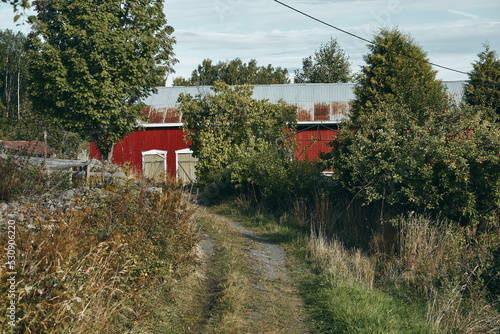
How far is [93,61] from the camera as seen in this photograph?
19250 millimetres

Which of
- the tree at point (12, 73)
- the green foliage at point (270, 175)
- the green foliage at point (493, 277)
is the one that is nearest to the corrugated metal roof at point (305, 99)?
the green foliage at point (270, 175)

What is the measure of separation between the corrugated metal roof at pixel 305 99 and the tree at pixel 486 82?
7.93 m

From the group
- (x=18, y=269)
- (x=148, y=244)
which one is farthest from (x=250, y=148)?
(x=18, y=269)

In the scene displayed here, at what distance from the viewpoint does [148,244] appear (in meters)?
→ 6.14

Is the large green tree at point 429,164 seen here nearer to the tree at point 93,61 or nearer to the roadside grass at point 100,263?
the roadside grass at point 100,263

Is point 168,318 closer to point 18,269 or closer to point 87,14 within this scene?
point 18,269

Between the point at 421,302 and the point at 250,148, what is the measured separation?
382 inches

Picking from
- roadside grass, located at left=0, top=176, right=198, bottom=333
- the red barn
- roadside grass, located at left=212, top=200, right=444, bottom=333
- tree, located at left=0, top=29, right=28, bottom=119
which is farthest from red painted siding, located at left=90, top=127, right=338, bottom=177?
tree, located at left=0, top=29, right=28, bottom=119

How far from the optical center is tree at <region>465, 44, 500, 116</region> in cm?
1750

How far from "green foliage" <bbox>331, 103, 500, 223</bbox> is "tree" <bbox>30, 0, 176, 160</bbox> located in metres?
12.1

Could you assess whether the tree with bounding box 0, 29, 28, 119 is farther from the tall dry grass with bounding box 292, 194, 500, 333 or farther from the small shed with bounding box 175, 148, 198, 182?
the tall dry grass with bounding box 292, 194, 500, 333

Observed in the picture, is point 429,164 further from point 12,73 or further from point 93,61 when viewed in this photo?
point 12,73

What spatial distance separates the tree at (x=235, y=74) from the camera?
171 ft

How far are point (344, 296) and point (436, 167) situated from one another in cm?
403
